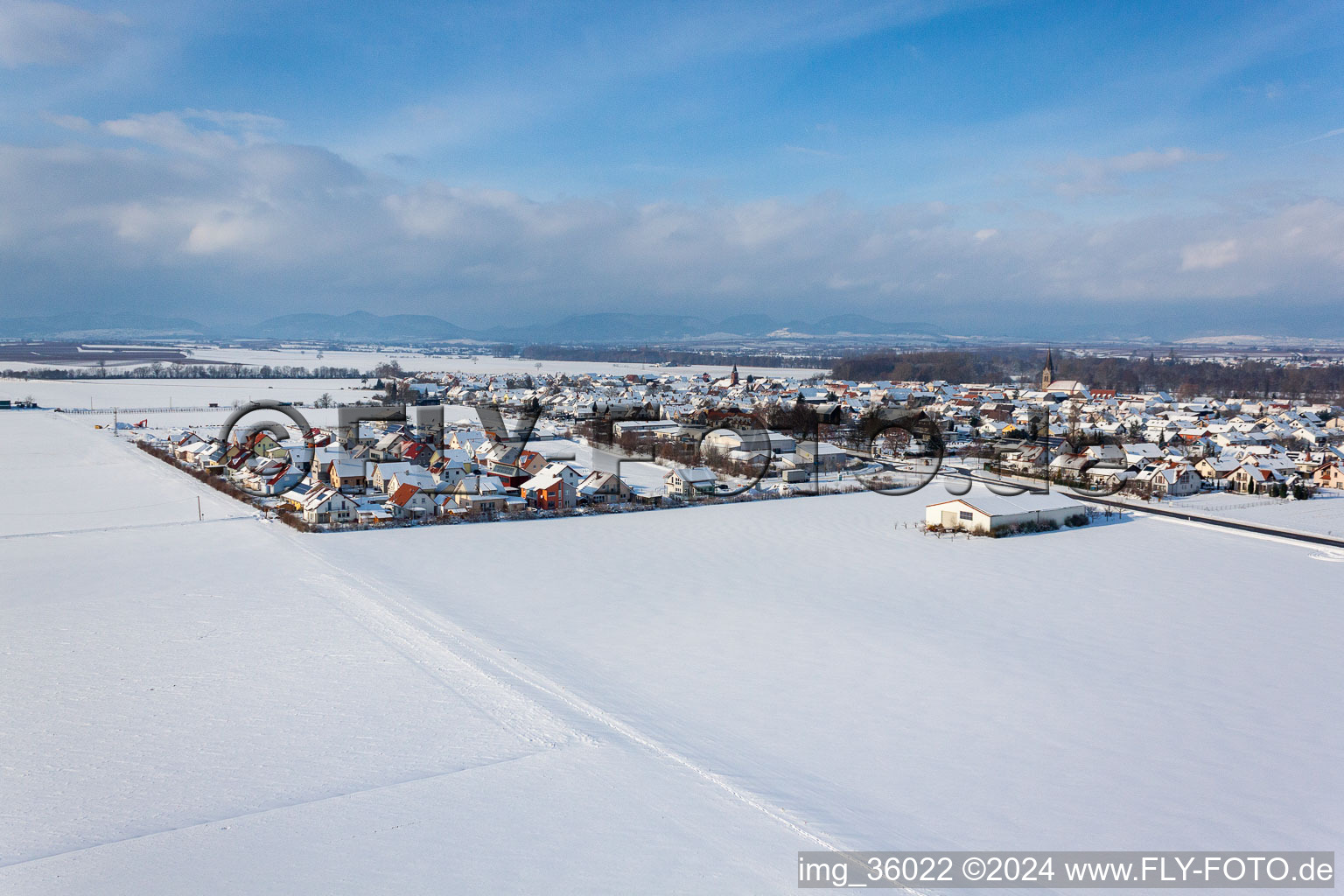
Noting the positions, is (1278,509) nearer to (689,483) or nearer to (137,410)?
(689,483)

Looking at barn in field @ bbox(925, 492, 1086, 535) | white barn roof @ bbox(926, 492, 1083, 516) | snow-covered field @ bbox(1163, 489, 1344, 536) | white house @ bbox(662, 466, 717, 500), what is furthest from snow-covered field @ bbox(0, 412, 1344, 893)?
white house @ bbox(662, 466, 717, 500)

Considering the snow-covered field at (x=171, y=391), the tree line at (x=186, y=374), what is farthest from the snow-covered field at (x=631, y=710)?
the tree line at (x=186, y=374)

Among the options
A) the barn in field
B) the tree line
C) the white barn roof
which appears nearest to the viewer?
the barn in field

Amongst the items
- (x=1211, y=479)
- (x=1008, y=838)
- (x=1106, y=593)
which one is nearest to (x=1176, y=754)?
(x=1008, y=838)

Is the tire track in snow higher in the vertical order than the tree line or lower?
lower

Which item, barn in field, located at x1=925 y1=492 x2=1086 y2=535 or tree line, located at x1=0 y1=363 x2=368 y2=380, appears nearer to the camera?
barn in field, located at x1=925 y1=492 x2=1086 y2=535

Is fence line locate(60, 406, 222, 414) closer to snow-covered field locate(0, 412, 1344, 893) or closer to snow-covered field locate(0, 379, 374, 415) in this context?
snow-covered field locate(0, 379, 374, 415)

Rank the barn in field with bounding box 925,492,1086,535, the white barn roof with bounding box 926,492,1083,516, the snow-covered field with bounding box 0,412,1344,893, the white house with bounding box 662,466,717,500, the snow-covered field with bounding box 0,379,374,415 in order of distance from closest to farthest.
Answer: the snow-covered field with bounding box 0,412,1344,893 → the barn in field with bounding box 925,492,1086,535 → the white barn roof with bounding box 926,492,1083,516 → the white house with bounding box 662,466,717,500 → the snow-covered field with bounding box 0,379,374,415

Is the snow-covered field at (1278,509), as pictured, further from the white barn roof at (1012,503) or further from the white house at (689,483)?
the white house at (689,483)
